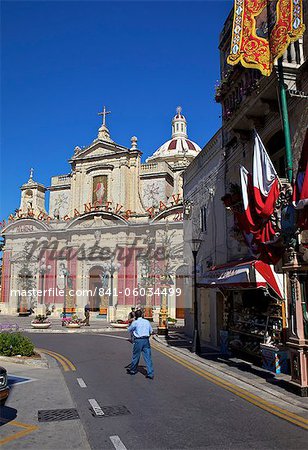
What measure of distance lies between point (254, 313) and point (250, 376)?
109 inches

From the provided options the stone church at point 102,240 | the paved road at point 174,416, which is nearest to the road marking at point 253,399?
the paved road at point 174,416

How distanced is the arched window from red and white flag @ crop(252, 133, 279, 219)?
2027 mm

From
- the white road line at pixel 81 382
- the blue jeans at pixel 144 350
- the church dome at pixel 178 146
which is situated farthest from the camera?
the church dome at pixel 178 146

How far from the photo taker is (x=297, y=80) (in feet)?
35.5

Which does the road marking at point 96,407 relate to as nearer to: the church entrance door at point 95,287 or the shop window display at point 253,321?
the shop window display at point 253,321

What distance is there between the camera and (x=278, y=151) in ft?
42.5

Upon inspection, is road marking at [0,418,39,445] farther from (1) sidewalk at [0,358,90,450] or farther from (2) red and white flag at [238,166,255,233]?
(2) red and white flag at [238,166,255,233]

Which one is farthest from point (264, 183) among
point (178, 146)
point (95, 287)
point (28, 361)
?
point (178, 146)

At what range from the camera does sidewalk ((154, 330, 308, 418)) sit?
7886 mm

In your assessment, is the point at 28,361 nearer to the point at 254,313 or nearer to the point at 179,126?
the point at 254,313

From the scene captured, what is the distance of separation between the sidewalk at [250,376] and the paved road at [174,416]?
705 millimetres

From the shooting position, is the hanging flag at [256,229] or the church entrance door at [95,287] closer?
the hanging flag at [256,229]

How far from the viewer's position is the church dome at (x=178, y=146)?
54375 mm

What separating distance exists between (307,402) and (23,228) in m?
44.3
